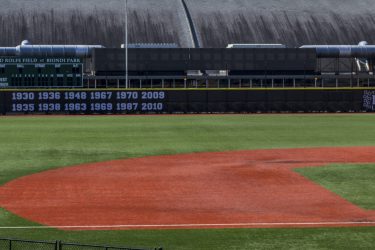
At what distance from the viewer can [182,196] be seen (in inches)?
789

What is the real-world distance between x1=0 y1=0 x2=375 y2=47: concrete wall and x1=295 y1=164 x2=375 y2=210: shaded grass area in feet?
212

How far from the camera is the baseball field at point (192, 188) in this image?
1541 centimetres

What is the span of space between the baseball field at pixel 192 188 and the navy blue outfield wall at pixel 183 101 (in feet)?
46.6

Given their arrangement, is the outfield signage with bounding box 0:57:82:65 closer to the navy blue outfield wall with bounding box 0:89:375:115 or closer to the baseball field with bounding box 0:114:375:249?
the navy blue outfield wall with bounding box 0:89:375:115

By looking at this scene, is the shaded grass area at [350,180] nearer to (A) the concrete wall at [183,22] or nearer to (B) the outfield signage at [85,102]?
(B) the outfield signage at [85,102]

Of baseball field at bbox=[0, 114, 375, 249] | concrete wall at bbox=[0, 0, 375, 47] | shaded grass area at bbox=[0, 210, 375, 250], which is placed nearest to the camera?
shaded grass area at bbox=[0, 210, 375, 250]

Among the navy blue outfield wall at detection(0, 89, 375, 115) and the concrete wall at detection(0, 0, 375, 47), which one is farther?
the concrete wall at detection(0, 0, 375, 47)

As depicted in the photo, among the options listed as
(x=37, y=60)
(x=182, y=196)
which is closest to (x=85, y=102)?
(x=37, y=60)

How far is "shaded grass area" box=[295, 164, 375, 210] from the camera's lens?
19.5 metres

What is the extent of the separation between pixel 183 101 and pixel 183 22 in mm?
37305

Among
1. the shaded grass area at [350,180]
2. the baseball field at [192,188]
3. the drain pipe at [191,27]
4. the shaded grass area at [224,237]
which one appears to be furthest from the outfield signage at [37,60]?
the shaded grass area at [224,237]

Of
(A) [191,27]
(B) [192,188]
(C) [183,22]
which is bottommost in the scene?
(B) [192,188]

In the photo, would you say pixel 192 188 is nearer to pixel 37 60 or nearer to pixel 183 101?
pixel 183 101

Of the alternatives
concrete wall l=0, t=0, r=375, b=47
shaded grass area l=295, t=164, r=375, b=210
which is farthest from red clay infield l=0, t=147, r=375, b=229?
concrete wall l=0, t=0, r=375, b=47
